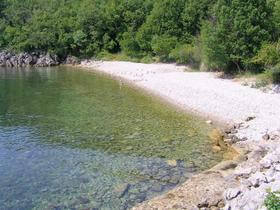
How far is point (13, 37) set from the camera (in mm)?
92125

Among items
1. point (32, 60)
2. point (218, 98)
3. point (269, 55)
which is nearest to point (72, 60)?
point (32, 60)

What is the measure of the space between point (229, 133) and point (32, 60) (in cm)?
6912

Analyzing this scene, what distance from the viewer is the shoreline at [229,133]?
15750 mm

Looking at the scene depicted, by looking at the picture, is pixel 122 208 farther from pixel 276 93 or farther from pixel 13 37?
pixel 13 37

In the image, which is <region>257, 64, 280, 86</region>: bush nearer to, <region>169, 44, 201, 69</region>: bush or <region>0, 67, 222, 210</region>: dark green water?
<region>0, 67, 222, 210</region>: dark green water

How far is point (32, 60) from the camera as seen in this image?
87.5m

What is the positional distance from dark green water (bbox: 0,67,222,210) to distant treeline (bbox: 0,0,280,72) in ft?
40.5

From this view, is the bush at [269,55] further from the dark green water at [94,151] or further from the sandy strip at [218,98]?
the dark green water at [94,151]

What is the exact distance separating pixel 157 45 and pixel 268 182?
5182cm

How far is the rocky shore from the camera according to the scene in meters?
84.8

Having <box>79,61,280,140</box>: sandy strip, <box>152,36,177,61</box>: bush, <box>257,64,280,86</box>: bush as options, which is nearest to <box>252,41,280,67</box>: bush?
<box>257,64,280,86</box>: bush

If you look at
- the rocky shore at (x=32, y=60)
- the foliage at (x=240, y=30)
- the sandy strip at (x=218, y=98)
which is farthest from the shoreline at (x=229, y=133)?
the rocky shore at (x=32, y=60)

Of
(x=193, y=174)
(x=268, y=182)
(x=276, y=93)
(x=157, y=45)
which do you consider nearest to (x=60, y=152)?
(x=193, y=174)

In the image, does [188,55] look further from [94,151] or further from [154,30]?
[94,151]
